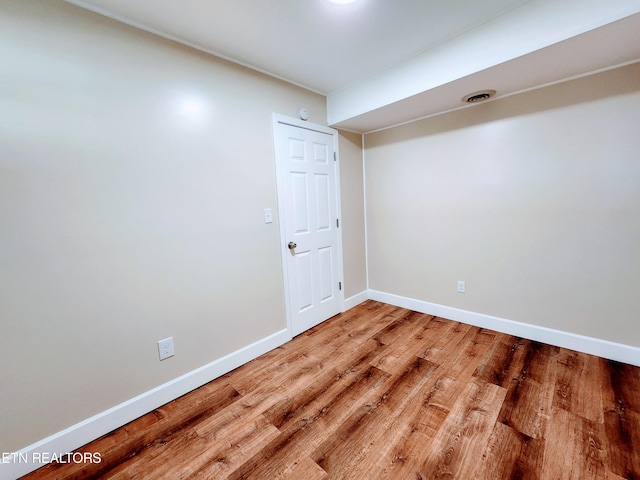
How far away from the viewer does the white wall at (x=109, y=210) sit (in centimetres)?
128

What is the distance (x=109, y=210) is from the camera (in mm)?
1504

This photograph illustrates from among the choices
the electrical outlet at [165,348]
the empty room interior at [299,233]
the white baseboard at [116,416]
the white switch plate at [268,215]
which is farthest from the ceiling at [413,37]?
the white baseboard at [116,416]

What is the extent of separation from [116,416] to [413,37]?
10.0ft

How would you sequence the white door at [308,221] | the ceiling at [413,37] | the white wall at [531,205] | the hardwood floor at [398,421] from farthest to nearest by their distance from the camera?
the white door at [308,221] → the white wall at [531,205] → the ceiling at [413,37] → the hardwood floor at [398,421]

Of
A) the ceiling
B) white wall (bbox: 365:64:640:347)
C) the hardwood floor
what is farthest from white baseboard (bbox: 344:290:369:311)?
the ceiling

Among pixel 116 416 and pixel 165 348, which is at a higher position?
pixel 165 348

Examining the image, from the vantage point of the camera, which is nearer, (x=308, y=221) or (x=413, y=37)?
(x=413, y=37)

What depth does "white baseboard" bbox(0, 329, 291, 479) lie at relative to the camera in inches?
51.4

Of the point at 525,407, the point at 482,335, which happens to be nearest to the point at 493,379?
the point at 525,407

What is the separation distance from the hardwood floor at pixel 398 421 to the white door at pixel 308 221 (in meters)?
0.61

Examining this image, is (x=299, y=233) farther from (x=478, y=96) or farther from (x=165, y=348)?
(x=478, y=96)

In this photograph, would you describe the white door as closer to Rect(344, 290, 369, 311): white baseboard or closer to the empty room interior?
the empty room interior

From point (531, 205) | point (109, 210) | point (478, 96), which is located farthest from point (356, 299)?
point (109, 210)

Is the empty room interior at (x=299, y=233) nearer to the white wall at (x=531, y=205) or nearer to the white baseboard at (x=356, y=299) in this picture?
the white wall at (x=531, y=205)
